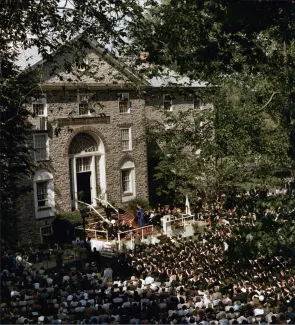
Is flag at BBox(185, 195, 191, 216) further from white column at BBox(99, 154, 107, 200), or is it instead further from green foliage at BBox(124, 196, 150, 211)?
white column at BBox(99, 154, 107, 200)

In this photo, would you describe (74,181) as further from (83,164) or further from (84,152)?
(84,152)

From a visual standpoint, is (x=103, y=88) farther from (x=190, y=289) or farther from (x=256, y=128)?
(x=190, y=289)

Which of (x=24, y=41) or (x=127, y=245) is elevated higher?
(x=24, y=41)

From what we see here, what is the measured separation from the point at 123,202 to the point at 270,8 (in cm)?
2533

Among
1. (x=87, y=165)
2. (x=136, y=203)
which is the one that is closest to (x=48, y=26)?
(x=87, y=165)

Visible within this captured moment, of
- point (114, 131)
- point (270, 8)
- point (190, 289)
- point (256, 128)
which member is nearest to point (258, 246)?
point (270, 8)

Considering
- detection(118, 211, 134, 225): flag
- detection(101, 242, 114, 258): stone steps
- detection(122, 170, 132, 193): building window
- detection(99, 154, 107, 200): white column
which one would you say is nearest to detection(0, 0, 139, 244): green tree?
detection(101, 242, 114, 258): stone steps

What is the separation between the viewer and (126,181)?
109ft

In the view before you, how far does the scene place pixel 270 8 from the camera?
7746 millimetres

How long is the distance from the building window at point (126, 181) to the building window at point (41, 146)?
6005 mm

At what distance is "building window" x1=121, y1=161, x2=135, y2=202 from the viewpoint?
32812 mm

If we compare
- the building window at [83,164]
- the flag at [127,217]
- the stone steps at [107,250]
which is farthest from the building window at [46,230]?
the stone steps at [107,250]

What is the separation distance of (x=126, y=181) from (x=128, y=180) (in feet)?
0.45

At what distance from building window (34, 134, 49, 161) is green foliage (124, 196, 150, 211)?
20.8ft
